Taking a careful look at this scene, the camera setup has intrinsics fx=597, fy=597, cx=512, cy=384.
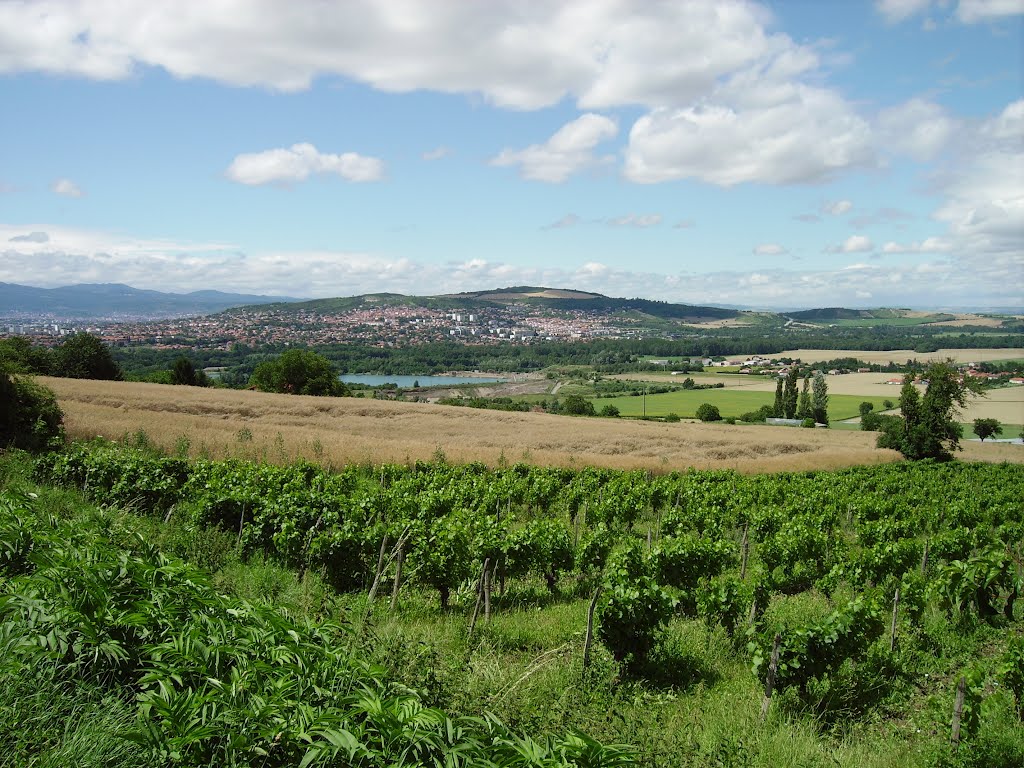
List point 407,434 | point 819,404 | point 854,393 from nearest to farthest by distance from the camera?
point 407,434
point 819,404
point 854,393

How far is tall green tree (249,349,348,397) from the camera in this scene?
62.0m

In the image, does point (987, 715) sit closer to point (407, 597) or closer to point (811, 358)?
point (407, 597)

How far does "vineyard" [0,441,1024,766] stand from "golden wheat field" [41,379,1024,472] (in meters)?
8.40

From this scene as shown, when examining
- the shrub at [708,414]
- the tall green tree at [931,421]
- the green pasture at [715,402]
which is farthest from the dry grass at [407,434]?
the green pasture at [715,402]

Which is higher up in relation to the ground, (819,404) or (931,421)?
(931,421)

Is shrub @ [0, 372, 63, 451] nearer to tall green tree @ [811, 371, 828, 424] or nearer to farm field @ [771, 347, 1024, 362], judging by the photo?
tall green tree @ [811, 371, 828, 424]

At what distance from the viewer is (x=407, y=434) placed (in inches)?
1508

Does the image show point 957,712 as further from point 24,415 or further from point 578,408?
point 578,408

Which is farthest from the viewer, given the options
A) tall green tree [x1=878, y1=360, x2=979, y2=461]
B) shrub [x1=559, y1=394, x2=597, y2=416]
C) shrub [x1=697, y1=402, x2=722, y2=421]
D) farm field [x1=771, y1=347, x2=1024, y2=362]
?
farm field [x1=771, y1=347, x2=1024, y2=362]

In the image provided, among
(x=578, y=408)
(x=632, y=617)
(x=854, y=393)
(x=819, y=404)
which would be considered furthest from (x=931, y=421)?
(x=854, y=393)

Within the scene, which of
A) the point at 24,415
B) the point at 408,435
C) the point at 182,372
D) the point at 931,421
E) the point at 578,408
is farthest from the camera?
the point at 578,408

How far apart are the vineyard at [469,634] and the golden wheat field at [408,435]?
840cm

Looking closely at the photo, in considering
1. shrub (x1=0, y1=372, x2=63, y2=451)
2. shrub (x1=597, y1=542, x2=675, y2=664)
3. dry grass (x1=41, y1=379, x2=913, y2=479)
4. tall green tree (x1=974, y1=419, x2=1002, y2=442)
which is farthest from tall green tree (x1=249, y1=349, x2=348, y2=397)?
tall green tree (x1=974, y1=419, x2=1002, y2=442)

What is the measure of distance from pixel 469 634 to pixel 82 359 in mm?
64969
